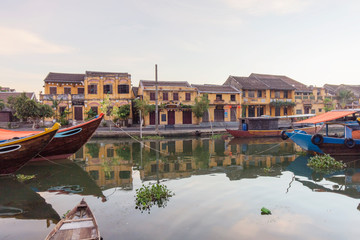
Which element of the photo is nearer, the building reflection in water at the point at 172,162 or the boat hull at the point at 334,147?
the building reflection in water at the point at 172,162

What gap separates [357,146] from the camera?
13430mm

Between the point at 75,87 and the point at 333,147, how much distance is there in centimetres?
2817

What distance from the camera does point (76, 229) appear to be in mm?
5016

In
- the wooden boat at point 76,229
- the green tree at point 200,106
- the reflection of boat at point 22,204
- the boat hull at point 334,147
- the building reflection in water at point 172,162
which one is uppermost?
the green tree at point 200,106

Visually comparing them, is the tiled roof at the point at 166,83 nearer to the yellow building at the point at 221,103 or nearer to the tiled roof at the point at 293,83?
the yellow building at the point at 221,103

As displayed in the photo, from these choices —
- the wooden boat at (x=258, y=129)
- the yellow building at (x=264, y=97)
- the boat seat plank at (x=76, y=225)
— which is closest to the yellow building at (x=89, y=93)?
the wooden boat at (x=258, y=129)

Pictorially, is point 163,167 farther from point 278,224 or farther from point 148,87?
point 148,87

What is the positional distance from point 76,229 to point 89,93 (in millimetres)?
26310

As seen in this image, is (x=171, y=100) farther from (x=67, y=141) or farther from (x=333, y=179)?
(x=333, y=179)

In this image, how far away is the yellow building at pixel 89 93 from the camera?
29.1 metres

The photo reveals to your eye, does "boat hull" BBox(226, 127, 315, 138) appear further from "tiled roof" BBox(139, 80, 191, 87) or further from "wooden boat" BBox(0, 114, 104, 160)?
"wooden boat" BBox(0, 114, 104, 160)

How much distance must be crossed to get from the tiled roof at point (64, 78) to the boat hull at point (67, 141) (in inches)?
752

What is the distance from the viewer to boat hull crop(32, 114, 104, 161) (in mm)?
12797

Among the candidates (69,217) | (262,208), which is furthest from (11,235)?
(262,208)
